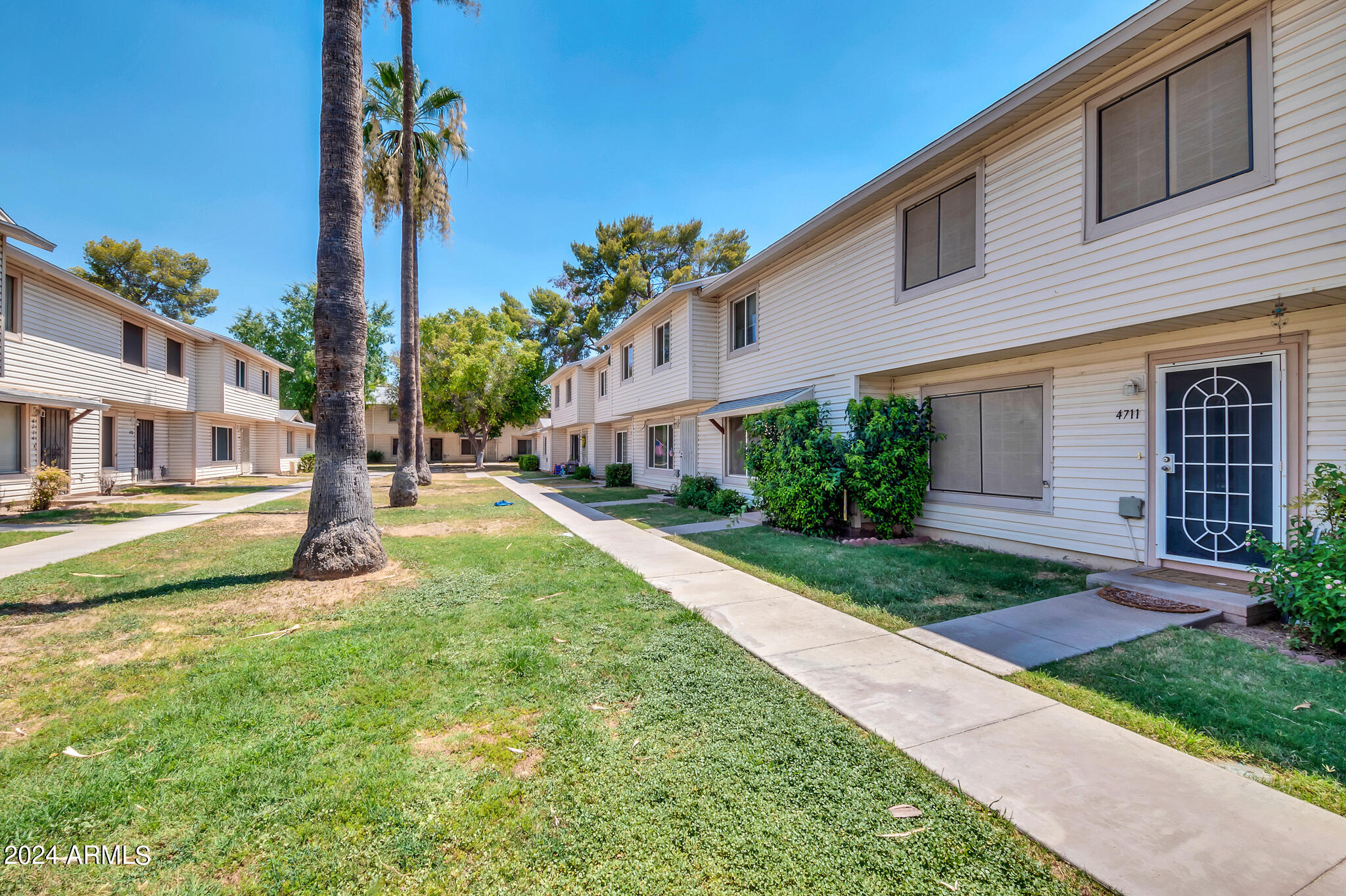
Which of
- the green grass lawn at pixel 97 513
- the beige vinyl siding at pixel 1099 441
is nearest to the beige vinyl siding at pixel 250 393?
the green grass lawn at pixel 97 513

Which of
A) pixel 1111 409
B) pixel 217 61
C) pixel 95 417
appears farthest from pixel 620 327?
pixel 95 417

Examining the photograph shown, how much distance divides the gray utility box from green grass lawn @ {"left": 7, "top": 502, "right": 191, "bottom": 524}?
18.2 m

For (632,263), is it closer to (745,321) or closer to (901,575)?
(745,321)

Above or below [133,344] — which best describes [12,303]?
above

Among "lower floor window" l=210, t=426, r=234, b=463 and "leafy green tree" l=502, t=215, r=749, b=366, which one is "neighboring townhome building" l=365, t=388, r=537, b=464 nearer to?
"leafy green tree" l=502, t=215, r=749, b=366

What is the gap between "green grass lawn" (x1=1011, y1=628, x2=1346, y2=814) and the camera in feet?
9.10

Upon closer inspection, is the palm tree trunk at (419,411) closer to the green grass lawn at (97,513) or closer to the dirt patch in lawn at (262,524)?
the dirt patch in lawn at (262,524)

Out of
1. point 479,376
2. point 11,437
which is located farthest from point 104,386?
point 479,376

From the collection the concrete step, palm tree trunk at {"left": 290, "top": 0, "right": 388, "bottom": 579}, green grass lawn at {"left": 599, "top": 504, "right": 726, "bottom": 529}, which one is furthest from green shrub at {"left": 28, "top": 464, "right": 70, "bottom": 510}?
the concrete step

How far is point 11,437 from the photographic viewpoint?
13.2 m

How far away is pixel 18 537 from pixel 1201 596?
57.0ft

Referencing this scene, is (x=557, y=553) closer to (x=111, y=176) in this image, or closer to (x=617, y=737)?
(x=617, y=737)

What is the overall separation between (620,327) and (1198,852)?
59.8 feet

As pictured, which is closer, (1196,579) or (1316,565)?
(1316,565)
